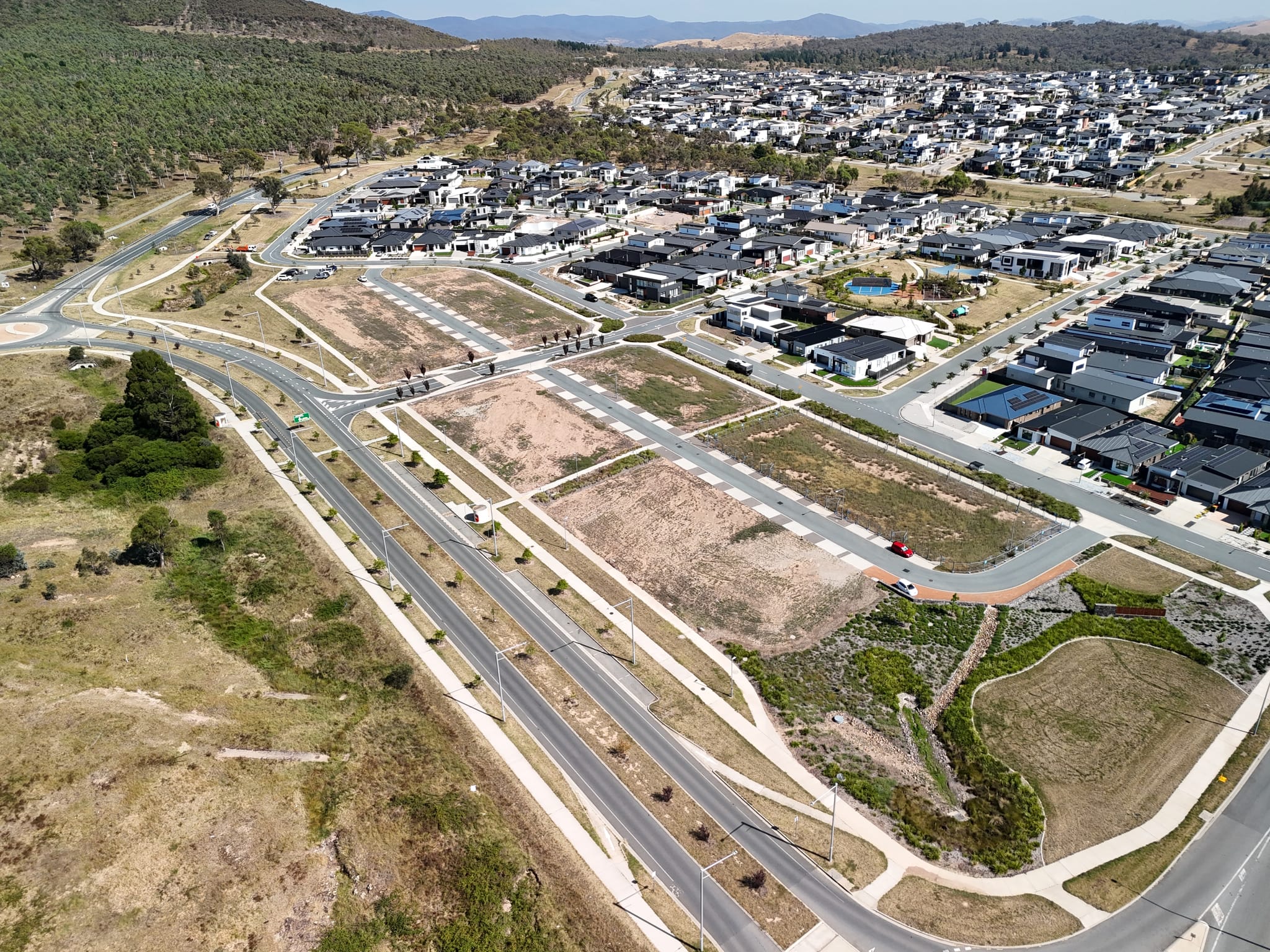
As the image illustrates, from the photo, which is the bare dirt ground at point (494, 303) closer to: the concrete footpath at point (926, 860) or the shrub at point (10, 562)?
the shrub at point (10, 562)

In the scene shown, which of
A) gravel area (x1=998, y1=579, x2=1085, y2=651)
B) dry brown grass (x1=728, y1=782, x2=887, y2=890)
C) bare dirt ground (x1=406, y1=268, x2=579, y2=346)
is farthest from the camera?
bare dirt ground (x1=406, y1=268, x2=579, y2=346)

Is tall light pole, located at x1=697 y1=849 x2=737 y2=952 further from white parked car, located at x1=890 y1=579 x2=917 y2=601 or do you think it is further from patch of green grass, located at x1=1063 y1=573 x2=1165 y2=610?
patch of green grass, located at x1=1063 y1=573 x2=1165 y2=610

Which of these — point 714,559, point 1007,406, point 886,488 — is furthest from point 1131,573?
point 714,559

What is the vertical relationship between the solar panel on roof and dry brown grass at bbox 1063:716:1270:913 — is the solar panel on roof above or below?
above

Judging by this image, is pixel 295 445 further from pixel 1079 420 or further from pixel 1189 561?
pixel 1189 561

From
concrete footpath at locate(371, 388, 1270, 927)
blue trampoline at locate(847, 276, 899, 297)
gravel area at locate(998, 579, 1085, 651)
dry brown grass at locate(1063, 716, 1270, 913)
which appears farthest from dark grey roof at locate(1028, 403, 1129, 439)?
blue trampoline at locate(847, 276, 899, 297)

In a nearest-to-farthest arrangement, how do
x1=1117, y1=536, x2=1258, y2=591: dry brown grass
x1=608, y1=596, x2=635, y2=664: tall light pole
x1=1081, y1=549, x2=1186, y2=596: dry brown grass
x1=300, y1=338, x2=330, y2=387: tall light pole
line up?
x1=608, y1=596, x2=635, y2=664: tall light pole < x1=1081, y1=549, x2=1186, y2=596: dry brown grass < x1=1117, y1=536, x2=1258, y2=591: dry brown grass < x1=300, y1=338, x2=330, y2=387: tall light pole

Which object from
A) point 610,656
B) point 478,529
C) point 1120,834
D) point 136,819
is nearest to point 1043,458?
point 1120,834
